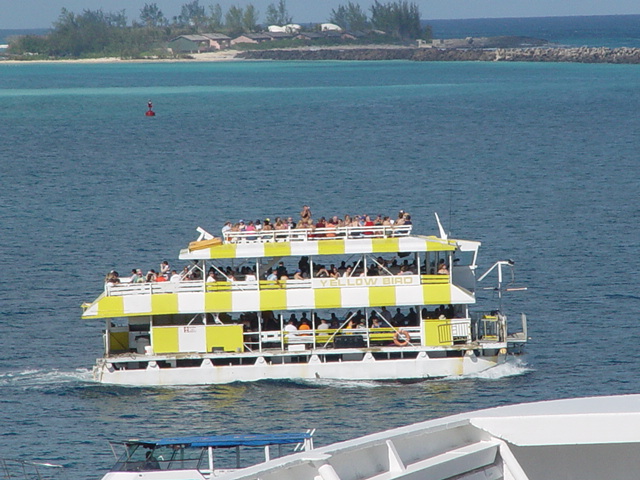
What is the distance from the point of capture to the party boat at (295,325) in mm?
38500

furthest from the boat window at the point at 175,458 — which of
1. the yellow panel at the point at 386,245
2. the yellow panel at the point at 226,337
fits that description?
the yellow panel at the point at 386,245

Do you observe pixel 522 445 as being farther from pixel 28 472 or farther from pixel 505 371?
pixel 505 371

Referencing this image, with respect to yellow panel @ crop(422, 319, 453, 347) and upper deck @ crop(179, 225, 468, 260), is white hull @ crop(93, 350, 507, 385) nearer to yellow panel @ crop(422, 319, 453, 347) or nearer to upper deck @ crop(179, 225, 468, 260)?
yellow panel @ crop(422, 319, 453, 347)

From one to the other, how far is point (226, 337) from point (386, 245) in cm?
586

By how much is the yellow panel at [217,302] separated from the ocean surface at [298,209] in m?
2.61

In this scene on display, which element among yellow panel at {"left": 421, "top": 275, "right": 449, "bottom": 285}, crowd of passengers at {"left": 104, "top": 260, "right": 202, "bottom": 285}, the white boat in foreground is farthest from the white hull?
the white boat in foreground

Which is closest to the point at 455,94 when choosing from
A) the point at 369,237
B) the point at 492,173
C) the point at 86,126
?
the point at 86,126

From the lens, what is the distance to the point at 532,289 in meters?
52.7

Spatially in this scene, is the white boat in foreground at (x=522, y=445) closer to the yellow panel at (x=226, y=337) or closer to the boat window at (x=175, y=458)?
the boat window at (x=175, y=458)

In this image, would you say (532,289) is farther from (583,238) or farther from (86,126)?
(86,126)

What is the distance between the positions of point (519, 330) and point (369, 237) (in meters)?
9.39

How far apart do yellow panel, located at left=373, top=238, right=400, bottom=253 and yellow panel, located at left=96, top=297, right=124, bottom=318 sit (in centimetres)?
818

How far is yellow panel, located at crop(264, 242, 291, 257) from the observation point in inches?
1518

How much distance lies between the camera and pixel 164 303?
126 feet
